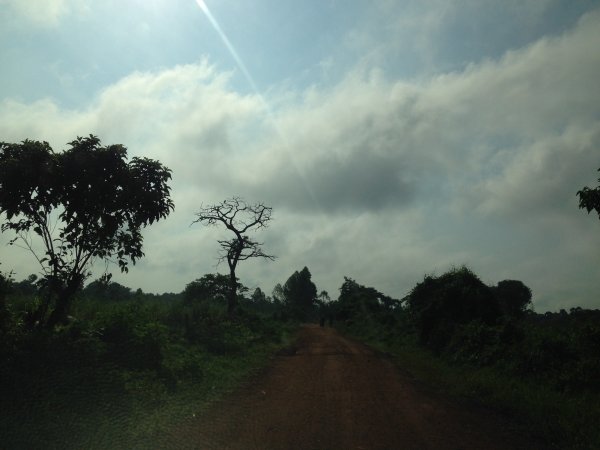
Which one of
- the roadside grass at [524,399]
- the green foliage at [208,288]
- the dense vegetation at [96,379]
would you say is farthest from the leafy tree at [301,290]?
Answer: the dense vegetation at [96,379]

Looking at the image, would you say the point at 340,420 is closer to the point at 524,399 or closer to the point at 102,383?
the point at 524,399

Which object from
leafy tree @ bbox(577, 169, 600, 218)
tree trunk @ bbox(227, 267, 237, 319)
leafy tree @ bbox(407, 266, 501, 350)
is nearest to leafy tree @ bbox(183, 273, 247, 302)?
tree trunk @ bbox(227, 267, 237, 319)

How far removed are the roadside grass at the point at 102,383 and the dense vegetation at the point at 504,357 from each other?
610 cm

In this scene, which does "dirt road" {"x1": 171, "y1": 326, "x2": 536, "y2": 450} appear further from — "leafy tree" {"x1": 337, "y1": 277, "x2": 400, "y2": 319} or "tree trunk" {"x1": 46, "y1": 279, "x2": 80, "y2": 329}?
"leafy tree" {"x1": 337, "y1": 277, "x2": 400, "y2": 319}

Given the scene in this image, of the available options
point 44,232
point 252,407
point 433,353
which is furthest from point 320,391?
point 433,353

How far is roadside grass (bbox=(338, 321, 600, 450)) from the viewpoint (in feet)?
24.8

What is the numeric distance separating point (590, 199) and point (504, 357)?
593 centimetres

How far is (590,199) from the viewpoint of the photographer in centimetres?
1072

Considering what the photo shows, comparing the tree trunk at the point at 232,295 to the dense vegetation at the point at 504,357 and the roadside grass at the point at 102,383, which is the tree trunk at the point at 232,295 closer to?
the dense vegetation at the point at 504,357

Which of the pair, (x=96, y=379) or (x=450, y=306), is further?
(x=450, y=306)

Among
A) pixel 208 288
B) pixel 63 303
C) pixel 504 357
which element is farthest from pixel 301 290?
pixel 63 303

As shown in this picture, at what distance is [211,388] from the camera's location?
10.4m

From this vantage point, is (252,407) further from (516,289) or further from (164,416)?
(516,289)

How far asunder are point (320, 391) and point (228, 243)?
20.6 metres
